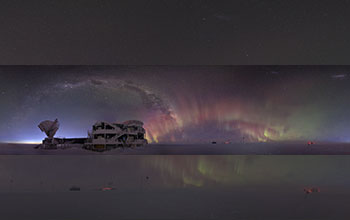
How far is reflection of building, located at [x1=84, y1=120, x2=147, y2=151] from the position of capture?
3105 millimetres

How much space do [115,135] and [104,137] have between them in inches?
4.9

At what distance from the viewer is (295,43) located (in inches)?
113

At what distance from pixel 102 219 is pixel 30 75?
6.01 ft

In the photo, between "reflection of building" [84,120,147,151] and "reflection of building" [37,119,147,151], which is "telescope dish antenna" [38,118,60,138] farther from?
"reflection of building" [84,120,147,151]

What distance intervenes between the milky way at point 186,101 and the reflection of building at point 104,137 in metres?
0.08

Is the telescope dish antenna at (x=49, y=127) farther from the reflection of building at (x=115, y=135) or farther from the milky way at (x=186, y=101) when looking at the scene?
Answer: the reflection of building at (x=115, y=135)

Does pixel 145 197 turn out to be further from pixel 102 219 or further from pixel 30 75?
pixel 30 75

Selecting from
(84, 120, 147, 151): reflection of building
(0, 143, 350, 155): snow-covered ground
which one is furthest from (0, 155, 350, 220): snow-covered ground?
(84, 120, 147, 151): reflection of building

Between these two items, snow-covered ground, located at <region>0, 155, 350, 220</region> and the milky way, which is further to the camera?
the milky way

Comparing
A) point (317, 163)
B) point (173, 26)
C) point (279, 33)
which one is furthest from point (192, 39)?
point (317, 163)

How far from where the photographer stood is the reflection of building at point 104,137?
306 centimetres

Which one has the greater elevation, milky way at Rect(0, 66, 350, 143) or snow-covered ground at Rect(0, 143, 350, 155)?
milky way at Rect(0, 66, 350, 143)

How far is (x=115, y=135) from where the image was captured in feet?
10.3

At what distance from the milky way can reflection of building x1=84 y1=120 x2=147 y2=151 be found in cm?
9
